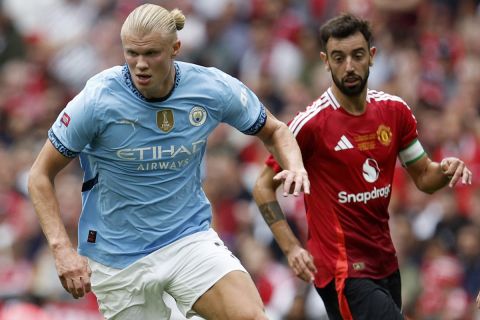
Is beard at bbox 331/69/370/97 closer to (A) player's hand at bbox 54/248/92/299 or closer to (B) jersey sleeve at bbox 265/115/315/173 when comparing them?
(B) jersey sleeve at bbox 265/115/315/173

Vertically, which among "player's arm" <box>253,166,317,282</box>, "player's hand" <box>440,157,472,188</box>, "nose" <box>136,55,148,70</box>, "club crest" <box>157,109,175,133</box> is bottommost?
"player's arm" <box>253,166,317,282</box>

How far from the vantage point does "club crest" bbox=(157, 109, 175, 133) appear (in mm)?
8500

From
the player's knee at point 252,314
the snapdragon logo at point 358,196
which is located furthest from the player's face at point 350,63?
the player's knee at point 252,314

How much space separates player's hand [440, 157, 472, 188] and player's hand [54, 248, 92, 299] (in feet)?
7.95

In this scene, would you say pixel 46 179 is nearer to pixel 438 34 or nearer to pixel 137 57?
pixel 137 57

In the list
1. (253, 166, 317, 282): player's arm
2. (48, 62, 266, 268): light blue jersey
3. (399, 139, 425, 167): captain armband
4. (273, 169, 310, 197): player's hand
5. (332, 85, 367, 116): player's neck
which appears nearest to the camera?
(273, 169, 310, 197): player's hand

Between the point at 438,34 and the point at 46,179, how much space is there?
7.95m

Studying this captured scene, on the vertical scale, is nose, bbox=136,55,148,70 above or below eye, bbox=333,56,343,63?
above

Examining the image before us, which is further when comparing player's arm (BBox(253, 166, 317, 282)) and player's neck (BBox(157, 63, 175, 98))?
player's arm (BBox(253, 166, 317, 282))

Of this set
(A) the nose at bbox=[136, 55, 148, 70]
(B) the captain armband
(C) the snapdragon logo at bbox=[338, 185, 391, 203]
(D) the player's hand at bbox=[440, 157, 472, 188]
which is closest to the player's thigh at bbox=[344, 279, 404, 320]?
(C) the snapdragon logo at bbox=[338, 185, 391, 203]

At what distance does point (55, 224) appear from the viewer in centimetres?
814

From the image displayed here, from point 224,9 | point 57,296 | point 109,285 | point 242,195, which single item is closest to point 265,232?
point 242,195

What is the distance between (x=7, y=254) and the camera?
50.6 feet

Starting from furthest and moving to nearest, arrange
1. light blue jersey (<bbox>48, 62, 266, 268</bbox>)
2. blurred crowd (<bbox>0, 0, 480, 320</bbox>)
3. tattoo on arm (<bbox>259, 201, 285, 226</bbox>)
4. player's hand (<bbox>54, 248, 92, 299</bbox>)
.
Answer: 1. blurred crowd (<bbox>0, 0, 480, 320</bbox>)
2. tattoo on arm (<bbox>259, 201, 285, 226</bbox>)
3. light blue jersey (<bbox>48, 62, 266, 268</bbox>)
4. player's hand (<bbox>54, 248, 92, 299</bbox>)
